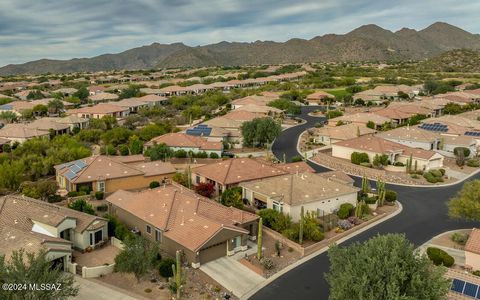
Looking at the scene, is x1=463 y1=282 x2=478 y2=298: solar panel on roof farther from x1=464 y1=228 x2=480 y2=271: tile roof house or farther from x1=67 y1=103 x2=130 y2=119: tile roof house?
x1=67 y1=103 x2=130 y2=119: tile roof house

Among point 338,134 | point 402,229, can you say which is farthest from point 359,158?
point 402,229

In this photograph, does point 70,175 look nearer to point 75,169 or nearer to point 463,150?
point 75,169

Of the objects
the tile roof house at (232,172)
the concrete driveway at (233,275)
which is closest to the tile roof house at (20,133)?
the tile roof house at (232,172)

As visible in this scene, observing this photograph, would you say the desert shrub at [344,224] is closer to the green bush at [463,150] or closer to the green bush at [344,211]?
the green bush at [344,211]

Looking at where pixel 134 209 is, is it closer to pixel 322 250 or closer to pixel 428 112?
pixel 322 250

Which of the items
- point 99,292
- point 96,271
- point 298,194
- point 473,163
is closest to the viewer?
point 99,292

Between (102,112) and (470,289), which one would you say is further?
(102,112)
